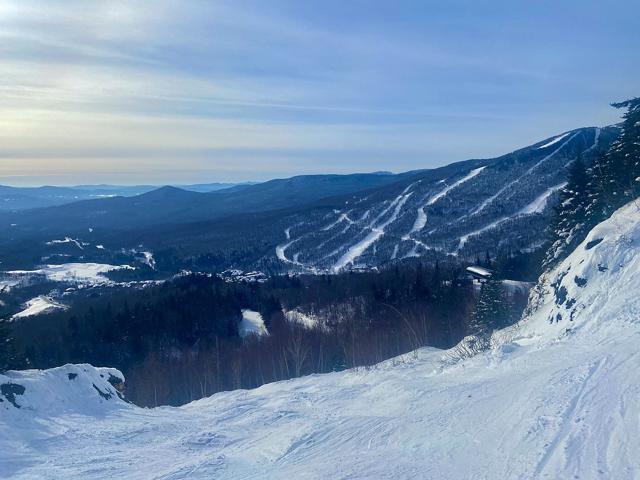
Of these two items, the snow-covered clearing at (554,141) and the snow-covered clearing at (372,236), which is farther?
the snow-covered clearing at (554,141)

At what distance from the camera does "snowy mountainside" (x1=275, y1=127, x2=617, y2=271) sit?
127 meters

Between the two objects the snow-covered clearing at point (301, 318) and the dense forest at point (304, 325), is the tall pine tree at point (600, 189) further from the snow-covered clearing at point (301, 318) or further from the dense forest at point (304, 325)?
the snow-covered clearing at point (301, 318)

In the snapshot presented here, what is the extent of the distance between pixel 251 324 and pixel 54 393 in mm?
46946

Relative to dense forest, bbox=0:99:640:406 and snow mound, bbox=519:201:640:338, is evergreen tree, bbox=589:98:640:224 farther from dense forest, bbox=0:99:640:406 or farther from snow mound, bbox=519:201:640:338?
snow mound, bbox=519:201:640:338

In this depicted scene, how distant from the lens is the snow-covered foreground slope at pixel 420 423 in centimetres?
1041

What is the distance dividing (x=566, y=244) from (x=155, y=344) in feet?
136

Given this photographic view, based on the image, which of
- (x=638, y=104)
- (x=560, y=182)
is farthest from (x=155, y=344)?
(x=560, y=182)

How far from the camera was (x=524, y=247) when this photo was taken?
106 meters

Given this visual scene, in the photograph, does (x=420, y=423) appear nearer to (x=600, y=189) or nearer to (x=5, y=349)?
(x=5, y=349)

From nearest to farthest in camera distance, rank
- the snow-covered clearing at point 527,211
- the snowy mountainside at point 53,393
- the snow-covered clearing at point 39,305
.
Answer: the snowy mountainside at point 53,393 → the snow-covered clearing at point 39,305 → the snow-covered clearing at point 527,211

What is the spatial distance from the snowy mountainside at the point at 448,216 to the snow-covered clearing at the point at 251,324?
171 feet

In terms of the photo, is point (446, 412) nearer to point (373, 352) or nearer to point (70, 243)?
point (373, 352)

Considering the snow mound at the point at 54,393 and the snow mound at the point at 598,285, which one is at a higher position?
Result: the snow mound at the point at 598,285

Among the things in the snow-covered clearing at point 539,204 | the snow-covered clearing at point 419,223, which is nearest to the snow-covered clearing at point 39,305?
the snow-covered clearing at point 419,223
